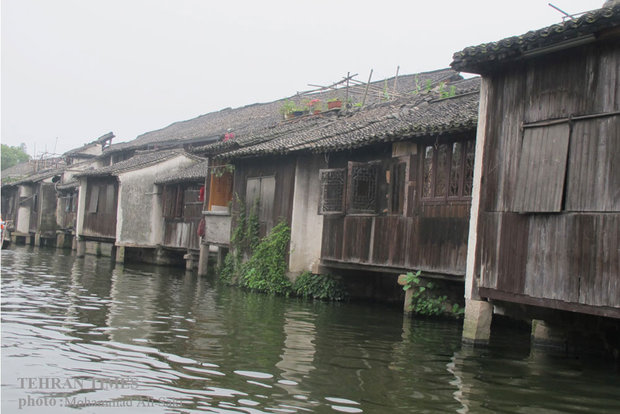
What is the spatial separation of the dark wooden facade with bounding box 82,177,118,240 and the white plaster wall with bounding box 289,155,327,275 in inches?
497

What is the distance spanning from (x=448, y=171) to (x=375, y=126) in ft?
10.7

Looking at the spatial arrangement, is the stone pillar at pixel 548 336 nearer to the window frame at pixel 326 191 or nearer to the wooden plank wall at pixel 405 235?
the wooden plank wall at pixel 405 235

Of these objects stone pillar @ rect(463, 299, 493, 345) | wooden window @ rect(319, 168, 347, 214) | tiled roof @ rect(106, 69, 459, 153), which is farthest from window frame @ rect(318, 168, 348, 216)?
tiled roof @ rect(106, 69, 459, 153)

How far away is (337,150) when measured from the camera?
1466 cm

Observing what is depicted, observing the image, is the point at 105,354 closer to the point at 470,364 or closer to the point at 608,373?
the point at 470,364

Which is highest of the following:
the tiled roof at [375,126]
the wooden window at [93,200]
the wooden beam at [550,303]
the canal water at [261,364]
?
the tiled roof at [375,126]

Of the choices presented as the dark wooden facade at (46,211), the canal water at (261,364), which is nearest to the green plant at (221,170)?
the canal water at (261,364)

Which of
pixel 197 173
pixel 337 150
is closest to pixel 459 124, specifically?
pixel 337 150

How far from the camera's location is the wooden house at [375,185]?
1212cm

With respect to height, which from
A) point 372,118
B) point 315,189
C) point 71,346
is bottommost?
point 71,346

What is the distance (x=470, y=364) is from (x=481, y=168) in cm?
293

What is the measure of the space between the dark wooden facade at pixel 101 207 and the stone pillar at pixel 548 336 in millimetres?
20028

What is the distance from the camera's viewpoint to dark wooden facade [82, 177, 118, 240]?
27.3 metres

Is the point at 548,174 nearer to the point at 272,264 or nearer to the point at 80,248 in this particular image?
the point at 272,264
